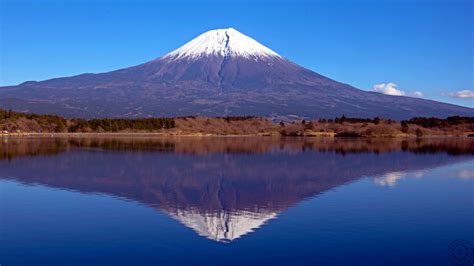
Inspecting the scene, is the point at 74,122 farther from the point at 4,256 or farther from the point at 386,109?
the point at 386,109

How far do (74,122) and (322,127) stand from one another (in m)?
46.9

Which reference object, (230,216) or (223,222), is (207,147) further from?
(223,222)

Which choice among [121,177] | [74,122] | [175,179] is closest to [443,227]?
[175,179]

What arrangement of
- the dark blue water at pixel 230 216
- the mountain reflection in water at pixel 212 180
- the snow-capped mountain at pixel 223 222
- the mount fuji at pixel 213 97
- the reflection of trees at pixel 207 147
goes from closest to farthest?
1. the dark blue water at pixel 230 216
2. the snow-capped mountain at pixel 223 222
3. the mountain reflection in water at pixel 212 180
4. the reflection of trees at pixel 207 147
5. the mount fuji at pixel 213 97

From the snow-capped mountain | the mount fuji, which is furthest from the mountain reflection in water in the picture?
the mount fuji

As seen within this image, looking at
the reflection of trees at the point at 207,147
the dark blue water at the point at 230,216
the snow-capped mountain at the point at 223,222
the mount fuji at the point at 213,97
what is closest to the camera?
the dark blue water at the point at 230,216

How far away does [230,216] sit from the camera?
1412 centimetres

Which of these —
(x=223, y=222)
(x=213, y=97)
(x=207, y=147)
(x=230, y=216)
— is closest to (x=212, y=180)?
(x=230, y=216)

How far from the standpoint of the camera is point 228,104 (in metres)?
164

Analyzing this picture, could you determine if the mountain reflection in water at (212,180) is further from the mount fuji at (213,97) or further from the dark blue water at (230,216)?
the mount fuji at (213,97)

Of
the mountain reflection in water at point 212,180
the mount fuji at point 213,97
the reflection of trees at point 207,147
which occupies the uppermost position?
the mount fuji at point 213,97

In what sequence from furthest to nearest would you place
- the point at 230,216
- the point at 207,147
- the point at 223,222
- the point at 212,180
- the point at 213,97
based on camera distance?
the point at 213,97 < the point at 207,147 < the point at 212,180 < the point at 230,216 < the point at 223,222

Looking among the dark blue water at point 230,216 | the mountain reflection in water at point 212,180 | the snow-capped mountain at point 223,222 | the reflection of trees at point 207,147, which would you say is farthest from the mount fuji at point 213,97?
→ the snow-capped mountain at point 223,222

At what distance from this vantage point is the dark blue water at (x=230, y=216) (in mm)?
10359
